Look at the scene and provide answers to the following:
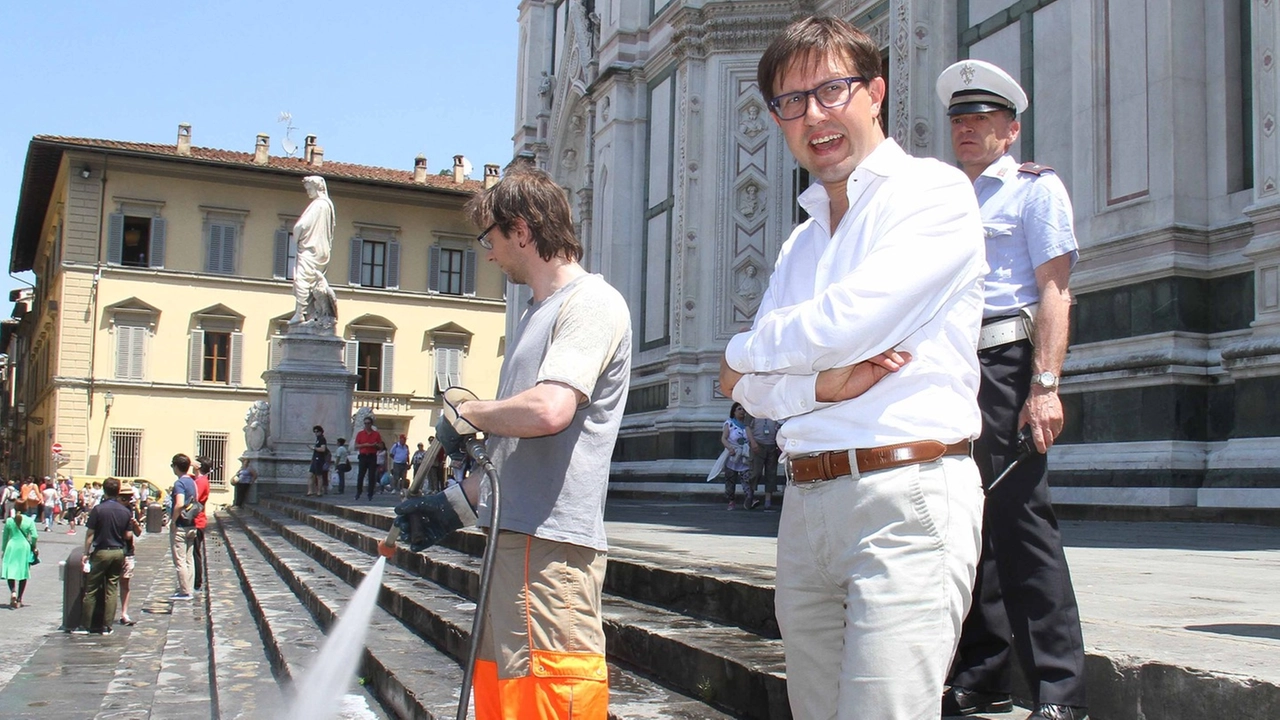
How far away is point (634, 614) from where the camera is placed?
495 centimetres

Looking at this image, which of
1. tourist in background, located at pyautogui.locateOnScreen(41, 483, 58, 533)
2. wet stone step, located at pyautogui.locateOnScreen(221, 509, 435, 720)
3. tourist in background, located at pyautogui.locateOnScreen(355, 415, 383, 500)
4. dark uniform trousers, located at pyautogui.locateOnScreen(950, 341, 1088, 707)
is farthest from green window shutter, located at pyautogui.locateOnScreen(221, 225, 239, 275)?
dark uniform trousers, located at pyautogui.locateOnScreen(950, 341, 1088, 707)

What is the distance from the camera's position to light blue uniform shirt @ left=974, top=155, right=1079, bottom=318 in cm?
304

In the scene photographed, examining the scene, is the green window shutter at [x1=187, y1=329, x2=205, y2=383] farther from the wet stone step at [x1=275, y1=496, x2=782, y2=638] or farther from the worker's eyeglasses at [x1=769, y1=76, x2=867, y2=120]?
the worker's eyeglasses at [x1=769, y1=76, x2=867, y2=120]

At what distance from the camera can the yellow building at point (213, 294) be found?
41.4m

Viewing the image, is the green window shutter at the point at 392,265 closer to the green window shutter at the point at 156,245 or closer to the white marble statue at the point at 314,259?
the green window shutter at the point at 156,245

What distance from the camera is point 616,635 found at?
4.75 metres

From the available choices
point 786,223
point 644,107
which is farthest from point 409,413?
point 786,223

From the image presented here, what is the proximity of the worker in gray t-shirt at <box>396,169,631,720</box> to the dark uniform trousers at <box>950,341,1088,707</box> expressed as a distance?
91 cm

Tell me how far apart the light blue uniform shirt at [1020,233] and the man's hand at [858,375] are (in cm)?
118

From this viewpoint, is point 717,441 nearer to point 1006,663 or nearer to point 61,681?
point 61,681

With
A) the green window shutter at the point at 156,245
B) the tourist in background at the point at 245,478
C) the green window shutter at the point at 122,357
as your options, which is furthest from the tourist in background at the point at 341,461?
the green window shutter at the point at 156,245

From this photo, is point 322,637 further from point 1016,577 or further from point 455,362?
point 455,362

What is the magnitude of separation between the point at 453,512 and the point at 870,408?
4.27 ft

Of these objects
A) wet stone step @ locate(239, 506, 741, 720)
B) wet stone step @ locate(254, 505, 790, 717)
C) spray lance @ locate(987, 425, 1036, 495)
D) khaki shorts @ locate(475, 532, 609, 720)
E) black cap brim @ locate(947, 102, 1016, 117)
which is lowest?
wet stone step @ locate(239, 506, 741, 720)
